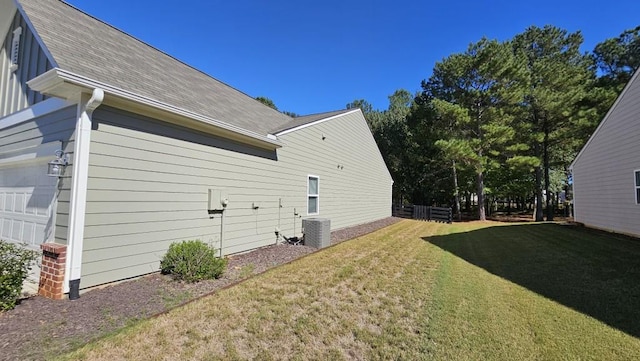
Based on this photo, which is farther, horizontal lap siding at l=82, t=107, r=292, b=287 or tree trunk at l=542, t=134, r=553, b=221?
tree trunk at l=542, t=134, r=553, b=221

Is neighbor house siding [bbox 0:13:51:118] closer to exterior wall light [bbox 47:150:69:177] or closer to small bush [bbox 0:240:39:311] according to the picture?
exterior wall light [bbox 47:150:69:177]

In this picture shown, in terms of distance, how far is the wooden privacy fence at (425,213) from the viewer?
2027cm

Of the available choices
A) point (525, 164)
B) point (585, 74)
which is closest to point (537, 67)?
point (585, 74)

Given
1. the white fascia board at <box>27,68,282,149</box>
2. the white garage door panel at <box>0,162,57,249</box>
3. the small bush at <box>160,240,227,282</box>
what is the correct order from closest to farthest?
the white fascia board at <box>27,68,282,149</box>, the white garage door panel at <box>0,162,57,249</box>, the small bush at <box>160,240,227,282</box>

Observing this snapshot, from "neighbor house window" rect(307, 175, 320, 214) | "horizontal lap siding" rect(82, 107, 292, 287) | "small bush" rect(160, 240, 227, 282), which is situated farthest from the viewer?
"neighbor house window" rect(307, 175, 320, 214)

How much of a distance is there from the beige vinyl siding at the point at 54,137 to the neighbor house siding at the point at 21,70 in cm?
43

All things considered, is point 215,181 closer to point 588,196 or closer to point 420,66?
point 588,196

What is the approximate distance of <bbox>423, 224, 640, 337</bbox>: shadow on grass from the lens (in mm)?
4023

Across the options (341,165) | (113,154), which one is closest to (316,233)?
(341,165)

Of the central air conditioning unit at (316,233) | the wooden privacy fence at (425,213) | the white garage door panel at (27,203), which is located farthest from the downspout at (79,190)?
the wooden privacy fence at (425,213)

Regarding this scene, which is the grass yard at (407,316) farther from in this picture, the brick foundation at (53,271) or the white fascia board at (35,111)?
the white fascia board at (35,111)

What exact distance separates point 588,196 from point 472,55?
1193cm

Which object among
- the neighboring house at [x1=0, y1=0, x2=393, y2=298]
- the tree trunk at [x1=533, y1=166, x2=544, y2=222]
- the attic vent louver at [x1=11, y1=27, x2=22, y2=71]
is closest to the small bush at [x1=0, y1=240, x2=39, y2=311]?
the neighboring house at [x1=0, y1=0, x2=393, y2=298]

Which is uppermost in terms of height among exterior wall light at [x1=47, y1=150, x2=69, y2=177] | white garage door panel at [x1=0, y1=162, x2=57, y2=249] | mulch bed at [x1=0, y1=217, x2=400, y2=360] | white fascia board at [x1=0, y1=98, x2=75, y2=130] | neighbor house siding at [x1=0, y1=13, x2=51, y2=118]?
neighbor house siding at [x1=0, y1=13, x2=51, y2=118]
